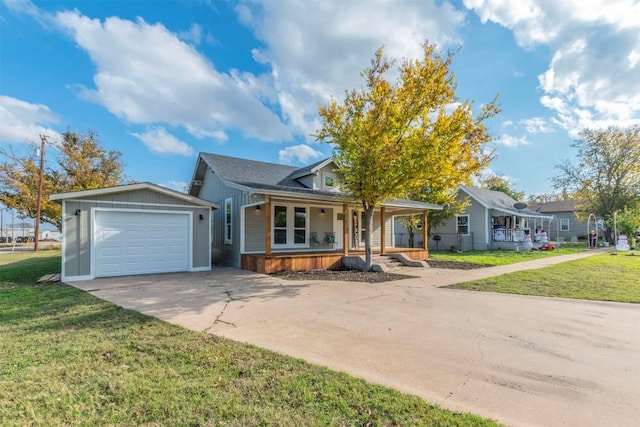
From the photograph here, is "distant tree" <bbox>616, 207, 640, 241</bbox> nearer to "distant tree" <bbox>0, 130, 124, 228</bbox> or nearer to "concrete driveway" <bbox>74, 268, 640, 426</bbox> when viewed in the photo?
"concrete driveway" <bbox>74, 268, 640, 426</bbox>

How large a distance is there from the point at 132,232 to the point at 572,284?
13594 mm

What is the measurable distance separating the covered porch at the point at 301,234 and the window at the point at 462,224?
29.8 ft

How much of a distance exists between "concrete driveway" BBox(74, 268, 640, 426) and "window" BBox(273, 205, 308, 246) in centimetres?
537

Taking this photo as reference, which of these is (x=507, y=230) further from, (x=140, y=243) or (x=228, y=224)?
(x=140, y=243)

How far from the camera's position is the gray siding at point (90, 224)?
9297mm

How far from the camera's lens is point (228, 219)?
1414 cm

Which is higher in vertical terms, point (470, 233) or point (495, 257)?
point (470, 233)

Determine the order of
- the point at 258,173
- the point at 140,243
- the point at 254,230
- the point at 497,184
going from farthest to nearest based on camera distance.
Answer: the point at 497,184 → the point at 258,173 → the point at 254,230 → the point at 140,243

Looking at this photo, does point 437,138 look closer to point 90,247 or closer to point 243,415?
point 243,415

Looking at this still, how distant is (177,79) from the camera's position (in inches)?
551

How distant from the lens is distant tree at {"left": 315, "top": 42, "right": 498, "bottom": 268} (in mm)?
9688

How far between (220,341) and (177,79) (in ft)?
44.4

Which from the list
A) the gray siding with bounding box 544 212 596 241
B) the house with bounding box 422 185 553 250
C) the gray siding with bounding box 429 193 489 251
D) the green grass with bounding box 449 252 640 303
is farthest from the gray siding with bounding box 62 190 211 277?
the gray siding with bounding box 544 212 596 241

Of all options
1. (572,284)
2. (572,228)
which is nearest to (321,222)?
(572,284)
